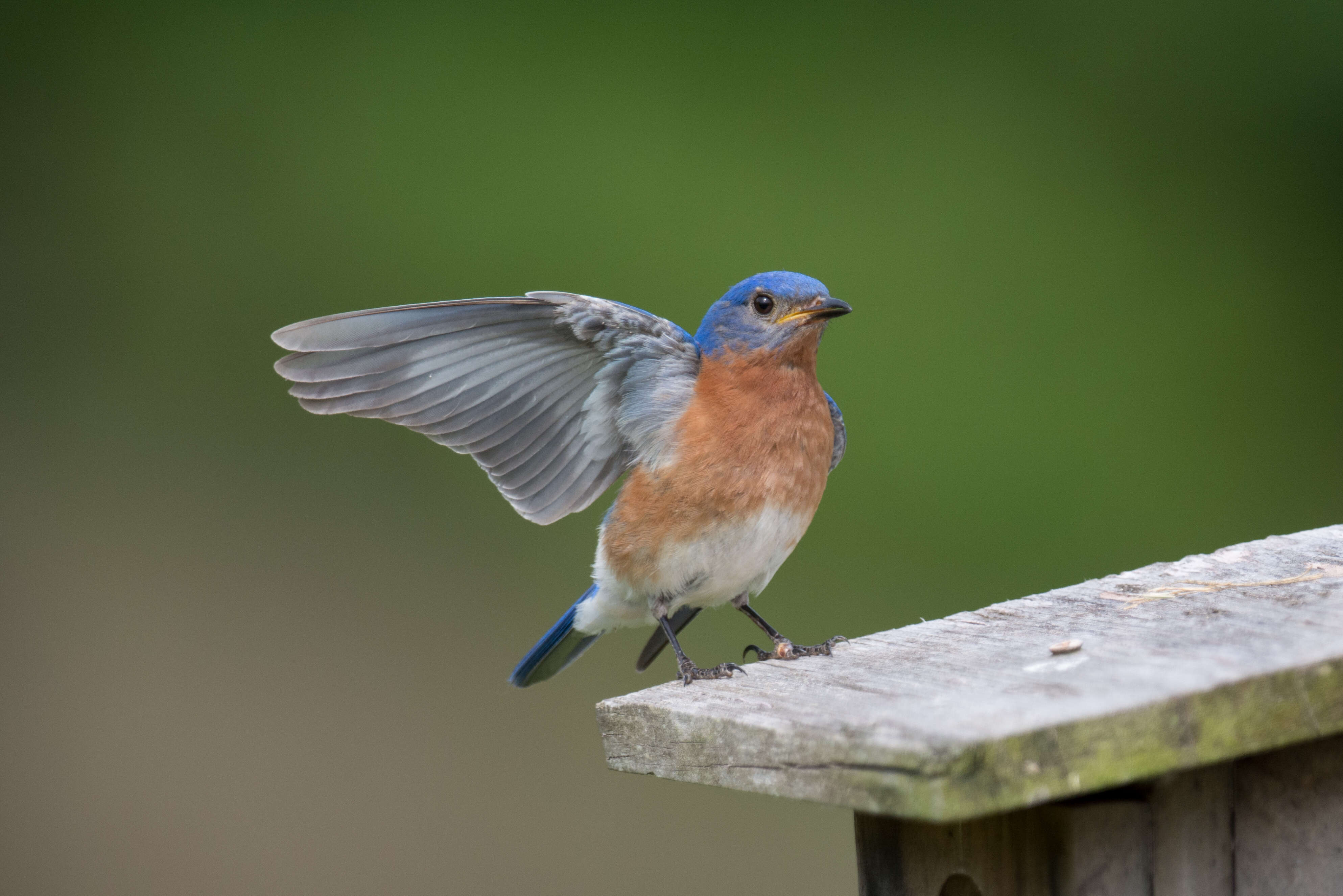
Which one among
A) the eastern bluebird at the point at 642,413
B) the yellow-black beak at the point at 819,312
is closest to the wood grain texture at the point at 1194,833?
the eastern bluebird at the point at 642,413

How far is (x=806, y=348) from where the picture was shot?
307cm

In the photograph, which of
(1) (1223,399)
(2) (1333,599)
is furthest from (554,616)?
(2) (1333,599)

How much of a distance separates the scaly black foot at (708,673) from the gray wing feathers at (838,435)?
851mm

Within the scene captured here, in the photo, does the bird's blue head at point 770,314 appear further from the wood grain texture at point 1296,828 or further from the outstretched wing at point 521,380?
the wood grain texture at point 1296,828

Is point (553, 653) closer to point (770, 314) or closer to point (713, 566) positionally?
point (713, 566)

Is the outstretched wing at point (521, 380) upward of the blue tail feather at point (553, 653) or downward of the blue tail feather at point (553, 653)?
upward

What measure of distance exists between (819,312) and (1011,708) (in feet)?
4.64

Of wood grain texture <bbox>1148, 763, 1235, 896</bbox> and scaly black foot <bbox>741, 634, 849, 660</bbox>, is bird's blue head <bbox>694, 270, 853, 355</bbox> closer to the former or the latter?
scaly black foot <bbox>741, 634, 849, 660</bbox>

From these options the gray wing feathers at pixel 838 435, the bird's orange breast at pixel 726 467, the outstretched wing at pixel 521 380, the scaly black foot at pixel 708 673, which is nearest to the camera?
the scaly black foot at pixel 708 673

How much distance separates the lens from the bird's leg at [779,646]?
2490mm

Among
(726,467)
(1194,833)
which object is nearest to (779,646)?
(726,467)

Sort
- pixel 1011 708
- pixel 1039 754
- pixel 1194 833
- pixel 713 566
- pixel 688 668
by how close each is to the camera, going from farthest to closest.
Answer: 1. pixel 713 566
2. pixel 688 668
3. pixel 1194 833
4. pixel 1011 708
5. pixel 1039 754

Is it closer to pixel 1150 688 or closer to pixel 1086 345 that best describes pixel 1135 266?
pixel 1086 345

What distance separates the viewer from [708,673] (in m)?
2.41
